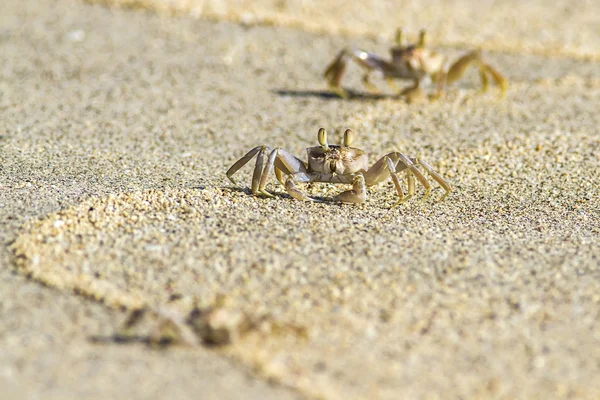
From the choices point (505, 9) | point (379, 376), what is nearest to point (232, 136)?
point (379, 376)

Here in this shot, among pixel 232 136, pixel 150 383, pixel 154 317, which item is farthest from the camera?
pixel 232 136

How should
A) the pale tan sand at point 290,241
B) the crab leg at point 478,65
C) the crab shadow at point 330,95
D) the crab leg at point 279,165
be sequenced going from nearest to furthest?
1. the pale tan sand at point 290,241
2. the crab leg at point 279,165
3. the crab leg at point 478,65
4. the crab shadow at point 330,95

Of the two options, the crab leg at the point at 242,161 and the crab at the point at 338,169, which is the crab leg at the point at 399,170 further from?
the crab leg at the point at 242,161

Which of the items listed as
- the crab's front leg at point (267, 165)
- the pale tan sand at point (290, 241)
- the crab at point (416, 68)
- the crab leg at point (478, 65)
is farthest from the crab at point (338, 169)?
the crab leg at point (478, 65)

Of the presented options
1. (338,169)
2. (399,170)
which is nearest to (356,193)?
(338,169)

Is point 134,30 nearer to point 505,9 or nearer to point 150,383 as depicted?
point 505,9

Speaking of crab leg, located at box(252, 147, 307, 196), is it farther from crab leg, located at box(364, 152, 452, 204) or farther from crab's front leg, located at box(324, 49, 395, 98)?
crab's front leg, located at box(324, 49, 395, 98)

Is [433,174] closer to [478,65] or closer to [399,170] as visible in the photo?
[399,170]
